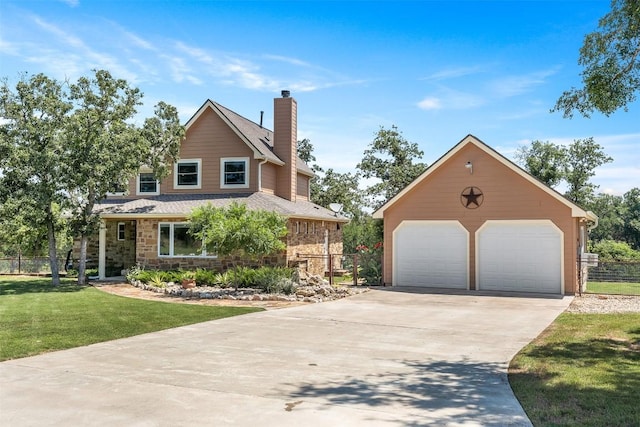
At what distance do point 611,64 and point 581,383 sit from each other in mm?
6755

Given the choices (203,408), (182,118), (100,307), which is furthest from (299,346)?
(182,118)

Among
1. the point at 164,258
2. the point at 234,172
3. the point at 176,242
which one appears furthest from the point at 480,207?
the point at 164,258

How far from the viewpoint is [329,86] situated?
2022 cm

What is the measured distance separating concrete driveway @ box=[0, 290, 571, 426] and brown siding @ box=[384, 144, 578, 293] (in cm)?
730

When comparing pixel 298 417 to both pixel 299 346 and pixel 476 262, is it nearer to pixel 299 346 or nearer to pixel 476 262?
pixel 299 346

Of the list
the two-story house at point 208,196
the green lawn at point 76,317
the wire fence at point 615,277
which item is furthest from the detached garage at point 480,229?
the green lawn at point 76,317

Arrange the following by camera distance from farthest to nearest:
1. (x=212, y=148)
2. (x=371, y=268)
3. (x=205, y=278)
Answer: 1. (x=212, y=148)
2. (x=371, y=268)
3. (x=205, y=278)

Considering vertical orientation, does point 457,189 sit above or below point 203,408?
above

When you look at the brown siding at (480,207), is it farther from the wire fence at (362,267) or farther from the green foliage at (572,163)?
the green foliage at (572,163)

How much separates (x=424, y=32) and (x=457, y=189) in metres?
6.27

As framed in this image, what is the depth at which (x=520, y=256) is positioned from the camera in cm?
1825

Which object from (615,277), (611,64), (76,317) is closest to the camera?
(611,64)

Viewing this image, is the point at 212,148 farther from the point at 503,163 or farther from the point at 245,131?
the point at 503,163

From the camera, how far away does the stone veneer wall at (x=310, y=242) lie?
2108cm
